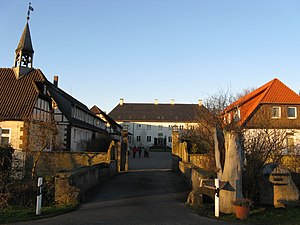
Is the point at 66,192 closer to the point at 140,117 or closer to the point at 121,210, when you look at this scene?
the point at 121,210

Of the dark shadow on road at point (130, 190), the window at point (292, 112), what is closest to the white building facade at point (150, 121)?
the window at point (292, 112)

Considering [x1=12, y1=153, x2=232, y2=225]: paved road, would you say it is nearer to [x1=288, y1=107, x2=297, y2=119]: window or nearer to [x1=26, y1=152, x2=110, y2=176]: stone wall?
[x1=26, y1=152, x2=110, y2=176]: stone wall

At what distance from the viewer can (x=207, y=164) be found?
53.2 ft

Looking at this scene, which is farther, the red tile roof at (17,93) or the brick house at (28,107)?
the red tile roof at (17,93)

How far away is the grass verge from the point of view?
8.29 m

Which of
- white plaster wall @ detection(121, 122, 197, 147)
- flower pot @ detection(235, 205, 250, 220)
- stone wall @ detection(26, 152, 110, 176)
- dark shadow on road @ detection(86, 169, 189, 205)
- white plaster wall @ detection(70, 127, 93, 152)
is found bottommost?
dark shadow on road @ detection(86, 169, 189, 205)

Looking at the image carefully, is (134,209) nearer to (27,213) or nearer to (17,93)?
(27,213)

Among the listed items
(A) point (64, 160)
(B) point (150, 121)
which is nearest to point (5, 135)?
(A) point (64, 160)

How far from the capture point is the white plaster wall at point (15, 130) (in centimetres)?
2322

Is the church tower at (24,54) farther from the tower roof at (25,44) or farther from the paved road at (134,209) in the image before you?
the paved road at (134,209)

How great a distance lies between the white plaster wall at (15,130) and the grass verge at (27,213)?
14470mm

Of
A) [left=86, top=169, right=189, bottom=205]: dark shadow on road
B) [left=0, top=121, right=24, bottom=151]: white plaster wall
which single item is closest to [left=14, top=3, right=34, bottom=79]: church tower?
[left=0, top=121, right=24, bottom=151]: white plaster wall

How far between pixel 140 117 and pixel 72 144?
182ft

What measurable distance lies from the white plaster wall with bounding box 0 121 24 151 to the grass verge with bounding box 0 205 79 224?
1447cm
